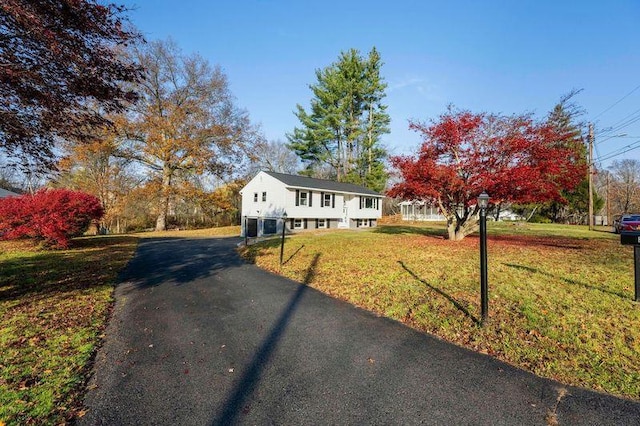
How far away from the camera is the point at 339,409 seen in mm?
2793

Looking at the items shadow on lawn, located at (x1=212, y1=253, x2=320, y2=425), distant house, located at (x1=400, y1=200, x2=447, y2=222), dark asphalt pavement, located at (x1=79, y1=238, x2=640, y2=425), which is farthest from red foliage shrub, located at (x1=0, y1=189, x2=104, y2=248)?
distant house, located at (x1=400, y1=200, x2=447, y2=222)

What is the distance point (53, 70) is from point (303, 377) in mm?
5654

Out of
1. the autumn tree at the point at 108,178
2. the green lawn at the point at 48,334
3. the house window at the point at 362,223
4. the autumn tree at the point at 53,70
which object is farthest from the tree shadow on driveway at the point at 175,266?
the house window at the point at 362,223

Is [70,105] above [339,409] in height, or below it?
above

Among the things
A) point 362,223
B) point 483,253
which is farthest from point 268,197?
point 483,253

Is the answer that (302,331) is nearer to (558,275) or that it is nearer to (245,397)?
(245,397)

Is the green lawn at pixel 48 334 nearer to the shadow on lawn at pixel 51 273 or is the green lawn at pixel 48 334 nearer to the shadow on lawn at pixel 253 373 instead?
the shadow on lawn at pixel 51 273

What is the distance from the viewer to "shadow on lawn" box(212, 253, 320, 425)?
2711 millimetres

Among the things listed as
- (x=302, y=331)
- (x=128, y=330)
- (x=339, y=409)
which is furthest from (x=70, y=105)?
(x=339, y=409)

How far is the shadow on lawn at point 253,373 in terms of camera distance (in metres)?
2.71

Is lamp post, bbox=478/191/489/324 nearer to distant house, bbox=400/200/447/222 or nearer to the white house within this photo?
the white house

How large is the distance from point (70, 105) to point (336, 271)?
6668mm

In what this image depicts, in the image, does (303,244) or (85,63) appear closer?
(85,63)

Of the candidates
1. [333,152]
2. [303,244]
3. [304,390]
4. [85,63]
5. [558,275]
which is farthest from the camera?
[333,152]
